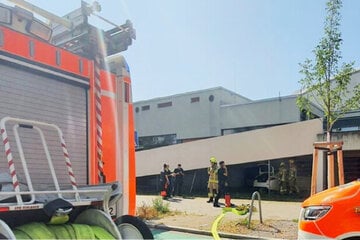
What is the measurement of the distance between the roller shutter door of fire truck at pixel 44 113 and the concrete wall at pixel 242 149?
46.3ft

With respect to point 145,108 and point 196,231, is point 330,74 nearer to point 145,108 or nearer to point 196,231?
point 196,231

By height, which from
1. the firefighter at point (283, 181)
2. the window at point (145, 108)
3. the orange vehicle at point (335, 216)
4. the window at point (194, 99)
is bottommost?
the firefighter at point (283, 181)

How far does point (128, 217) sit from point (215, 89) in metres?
24.6

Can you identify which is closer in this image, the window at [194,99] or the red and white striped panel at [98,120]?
the red and white striped panel at [98,120]

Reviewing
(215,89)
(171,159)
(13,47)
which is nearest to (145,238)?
(13,47)

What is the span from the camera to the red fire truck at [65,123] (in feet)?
10.9

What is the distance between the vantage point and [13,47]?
11.8ft

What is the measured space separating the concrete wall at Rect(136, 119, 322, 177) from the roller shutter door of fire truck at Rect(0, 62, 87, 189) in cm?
1412

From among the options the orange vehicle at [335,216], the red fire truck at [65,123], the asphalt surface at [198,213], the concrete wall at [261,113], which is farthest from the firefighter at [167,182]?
the orange vehicle at [335,216]

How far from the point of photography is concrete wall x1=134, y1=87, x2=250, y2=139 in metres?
Result: 28.2

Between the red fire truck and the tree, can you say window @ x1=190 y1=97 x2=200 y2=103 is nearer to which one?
the tree

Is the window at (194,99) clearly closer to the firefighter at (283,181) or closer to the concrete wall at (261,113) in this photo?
the concrete wall at (261,113)

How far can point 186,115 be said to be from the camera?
29.4 metres

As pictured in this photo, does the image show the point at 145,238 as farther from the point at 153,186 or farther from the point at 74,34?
the point at 153,186
